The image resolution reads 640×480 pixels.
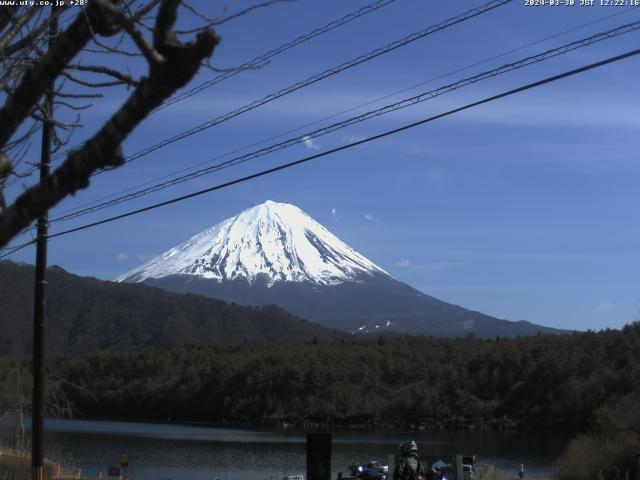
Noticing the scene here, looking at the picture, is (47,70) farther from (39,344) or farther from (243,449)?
(243,449)

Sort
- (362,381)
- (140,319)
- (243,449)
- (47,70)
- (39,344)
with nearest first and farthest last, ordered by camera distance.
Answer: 1. (47,70)
2. (39,344)
3. (243,449)
4. (362,381)
5. (140,319)

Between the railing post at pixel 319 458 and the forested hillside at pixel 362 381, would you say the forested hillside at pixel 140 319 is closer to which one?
the forested hillside at pixel 362 381

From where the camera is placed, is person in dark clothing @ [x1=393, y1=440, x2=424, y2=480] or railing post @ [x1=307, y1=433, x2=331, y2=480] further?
person in dark clothing @ [x1=393, y1=440, x2=424, y2=480]

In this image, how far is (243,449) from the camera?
57844mm

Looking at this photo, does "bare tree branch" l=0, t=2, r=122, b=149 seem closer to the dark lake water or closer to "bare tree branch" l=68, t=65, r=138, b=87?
"bare tree branch" l=68, t=65, r=138, b=87

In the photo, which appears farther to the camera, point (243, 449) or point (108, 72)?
point (243, 449)

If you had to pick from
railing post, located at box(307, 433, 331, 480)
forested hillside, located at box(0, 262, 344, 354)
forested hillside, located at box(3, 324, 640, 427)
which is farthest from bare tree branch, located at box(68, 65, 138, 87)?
forested hillside, located at box(0, 262, 344, 354)

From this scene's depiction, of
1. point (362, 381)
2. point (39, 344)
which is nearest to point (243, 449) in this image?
point (362, 381)

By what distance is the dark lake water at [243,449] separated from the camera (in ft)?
148

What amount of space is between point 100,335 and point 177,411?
238 ft

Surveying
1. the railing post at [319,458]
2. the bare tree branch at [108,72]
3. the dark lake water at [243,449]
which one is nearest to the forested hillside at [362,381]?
the dark lake water at [243,449]

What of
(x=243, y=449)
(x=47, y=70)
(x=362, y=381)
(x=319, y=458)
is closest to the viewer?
(x=47, y=70)

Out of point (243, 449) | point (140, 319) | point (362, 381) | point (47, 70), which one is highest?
point (140, 319)

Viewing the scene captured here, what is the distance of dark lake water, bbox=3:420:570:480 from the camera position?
45.2 m
